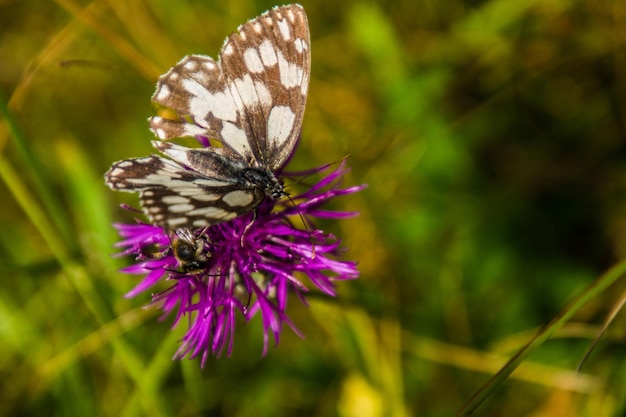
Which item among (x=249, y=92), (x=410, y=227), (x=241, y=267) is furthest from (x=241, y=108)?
(x=410, y=227)

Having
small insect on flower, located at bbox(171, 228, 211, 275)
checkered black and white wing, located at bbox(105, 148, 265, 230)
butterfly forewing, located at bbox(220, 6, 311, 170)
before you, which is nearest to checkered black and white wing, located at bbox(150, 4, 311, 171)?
butterfly forewing, located at bbox(220, 6, 311, 170)

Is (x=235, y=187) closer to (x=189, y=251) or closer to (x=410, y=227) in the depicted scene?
(x=189, y=251)

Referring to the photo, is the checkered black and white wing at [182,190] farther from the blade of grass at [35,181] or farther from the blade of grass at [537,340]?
the blade of grass at [537,340]

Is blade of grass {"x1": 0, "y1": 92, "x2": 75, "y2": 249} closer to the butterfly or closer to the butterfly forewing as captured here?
the butterfly

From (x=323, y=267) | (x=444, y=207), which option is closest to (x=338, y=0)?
(x=444, y=207)

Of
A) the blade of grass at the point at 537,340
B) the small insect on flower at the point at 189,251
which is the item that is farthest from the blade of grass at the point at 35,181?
the blade of grass at the point at 537,340

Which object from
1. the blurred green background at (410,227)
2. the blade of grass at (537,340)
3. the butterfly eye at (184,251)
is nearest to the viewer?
the blade of grass at (537,340)
